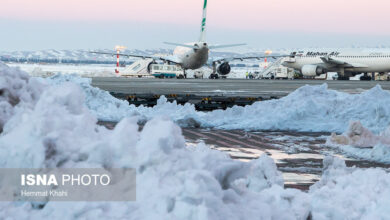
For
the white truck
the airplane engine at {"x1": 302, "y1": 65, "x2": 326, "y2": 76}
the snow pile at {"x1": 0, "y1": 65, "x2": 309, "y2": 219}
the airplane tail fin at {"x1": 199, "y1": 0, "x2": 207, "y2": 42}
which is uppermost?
the airplane tail fin at {"x1": 199, "y1": 0, "x2": 207, "y2": 42}

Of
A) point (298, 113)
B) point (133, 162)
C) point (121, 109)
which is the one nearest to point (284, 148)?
point (298, 113)

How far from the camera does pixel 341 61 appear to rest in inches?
3118

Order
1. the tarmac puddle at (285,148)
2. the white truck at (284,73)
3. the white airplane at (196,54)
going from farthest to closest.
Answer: the white truck at (284,73) < the white airplane at (196,54) < the tarmac puddle at (285,148)

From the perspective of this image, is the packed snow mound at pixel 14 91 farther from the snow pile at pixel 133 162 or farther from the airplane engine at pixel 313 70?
the airplane engine at pixel 313 70

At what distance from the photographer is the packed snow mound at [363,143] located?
12055mm

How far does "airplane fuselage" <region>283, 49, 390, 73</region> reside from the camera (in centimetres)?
7875

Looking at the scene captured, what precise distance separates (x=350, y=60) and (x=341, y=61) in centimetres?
147

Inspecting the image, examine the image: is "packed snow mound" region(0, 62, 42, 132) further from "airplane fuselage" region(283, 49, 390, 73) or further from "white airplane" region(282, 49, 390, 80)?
"airplane fuselage" region(283, 49, 390, 73)

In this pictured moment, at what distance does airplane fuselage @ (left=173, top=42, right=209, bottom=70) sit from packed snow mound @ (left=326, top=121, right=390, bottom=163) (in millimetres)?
55643

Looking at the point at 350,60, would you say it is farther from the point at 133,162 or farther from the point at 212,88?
the point at 133,162

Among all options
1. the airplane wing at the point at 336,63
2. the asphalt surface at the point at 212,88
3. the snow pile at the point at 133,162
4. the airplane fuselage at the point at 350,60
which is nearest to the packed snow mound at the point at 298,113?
the snow pile at the point at 133,162

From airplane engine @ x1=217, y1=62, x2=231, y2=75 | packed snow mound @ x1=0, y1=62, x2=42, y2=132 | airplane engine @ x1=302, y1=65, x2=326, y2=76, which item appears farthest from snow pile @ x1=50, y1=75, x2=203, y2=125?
airplane engine @ x1=302, y1=65, x2=326, y2=76

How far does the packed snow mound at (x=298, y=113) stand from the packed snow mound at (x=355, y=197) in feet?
30.0

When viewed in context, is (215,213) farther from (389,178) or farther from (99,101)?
(99,101)
